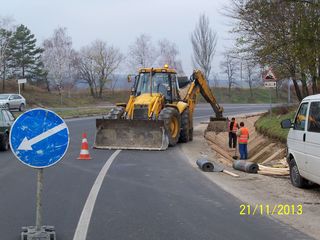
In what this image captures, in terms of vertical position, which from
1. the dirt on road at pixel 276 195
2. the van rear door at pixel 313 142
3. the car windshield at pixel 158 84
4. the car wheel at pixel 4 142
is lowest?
the dirt on road at pixel 276 195

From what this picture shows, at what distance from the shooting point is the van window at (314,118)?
978 centimetres

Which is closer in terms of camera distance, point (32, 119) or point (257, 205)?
point (32, 119)

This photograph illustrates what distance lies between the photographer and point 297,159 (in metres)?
10.8

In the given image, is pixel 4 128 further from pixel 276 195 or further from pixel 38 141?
pixel 38 141

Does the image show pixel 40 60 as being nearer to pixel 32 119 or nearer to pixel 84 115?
pixel 84 115

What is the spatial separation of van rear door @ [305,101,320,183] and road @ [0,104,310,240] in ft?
5.25

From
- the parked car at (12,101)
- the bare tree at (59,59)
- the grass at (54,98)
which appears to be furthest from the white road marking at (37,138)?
the bare tree at (59,59)

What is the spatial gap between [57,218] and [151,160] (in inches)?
316

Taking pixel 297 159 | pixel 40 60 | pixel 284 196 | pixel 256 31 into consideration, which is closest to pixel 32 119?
pixel 284 196

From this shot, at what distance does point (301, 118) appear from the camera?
35.1 feet
